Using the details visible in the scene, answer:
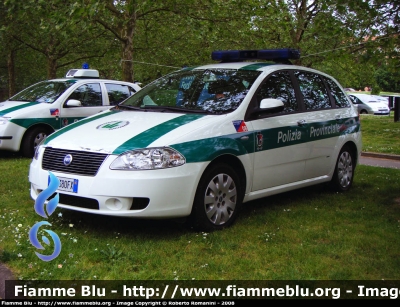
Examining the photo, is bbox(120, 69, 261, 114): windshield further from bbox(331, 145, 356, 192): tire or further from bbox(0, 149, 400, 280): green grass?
bbox(331, 145, 356, 192): tire

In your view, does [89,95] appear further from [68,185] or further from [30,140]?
[68,185]

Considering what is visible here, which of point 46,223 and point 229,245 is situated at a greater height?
point 46,223

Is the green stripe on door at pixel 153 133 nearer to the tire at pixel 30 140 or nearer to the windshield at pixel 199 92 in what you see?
the windshield at pixel 199 92

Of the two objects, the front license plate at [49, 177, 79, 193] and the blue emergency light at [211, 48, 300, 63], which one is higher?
the blue emergency light at [211, 48, 300, 63]

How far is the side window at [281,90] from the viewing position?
641 cm

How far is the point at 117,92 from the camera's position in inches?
453

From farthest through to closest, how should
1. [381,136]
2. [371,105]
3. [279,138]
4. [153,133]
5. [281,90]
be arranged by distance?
[371,105] → [381,136] → [281,90] → [279,138] → [153,133]

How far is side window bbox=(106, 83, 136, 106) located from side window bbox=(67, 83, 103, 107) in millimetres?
237

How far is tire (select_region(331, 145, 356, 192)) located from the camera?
7.64m

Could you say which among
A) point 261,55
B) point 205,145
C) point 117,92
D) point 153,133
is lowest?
point 205,145

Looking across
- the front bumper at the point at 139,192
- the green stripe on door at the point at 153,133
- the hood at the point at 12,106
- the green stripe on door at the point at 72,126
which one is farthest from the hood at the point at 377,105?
the front bumper at the point at 139,192

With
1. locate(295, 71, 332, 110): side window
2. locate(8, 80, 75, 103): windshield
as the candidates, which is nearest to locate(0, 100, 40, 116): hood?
locate(8, 80, 75, 103): windshield

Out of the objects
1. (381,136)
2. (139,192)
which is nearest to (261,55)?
(139,192)

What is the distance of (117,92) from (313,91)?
17.2ft
